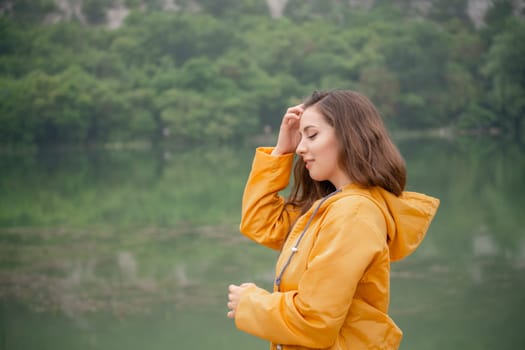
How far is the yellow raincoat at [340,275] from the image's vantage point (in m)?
0.92

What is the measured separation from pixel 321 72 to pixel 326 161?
22996 millimetres

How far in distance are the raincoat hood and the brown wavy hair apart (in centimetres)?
2

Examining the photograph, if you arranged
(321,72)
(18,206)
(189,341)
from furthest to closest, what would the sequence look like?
(321,72)
(18,206)
(189,341)

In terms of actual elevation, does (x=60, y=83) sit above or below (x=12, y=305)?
below

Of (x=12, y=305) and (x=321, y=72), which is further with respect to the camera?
(x=321, y=72)

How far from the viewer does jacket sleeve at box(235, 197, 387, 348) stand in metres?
0.92

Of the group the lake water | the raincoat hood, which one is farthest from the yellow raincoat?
the lake water

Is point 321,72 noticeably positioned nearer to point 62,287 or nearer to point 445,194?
point 445,194

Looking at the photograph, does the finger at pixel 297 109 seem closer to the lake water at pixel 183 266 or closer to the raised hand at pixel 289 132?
the raised hand at pixel 289 132

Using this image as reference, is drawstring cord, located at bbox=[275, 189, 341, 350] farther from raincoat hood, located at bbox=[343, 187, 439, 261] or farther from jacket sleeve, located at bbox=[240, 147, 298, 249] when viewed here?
jacket sleeve, located at bbox=[240, 147, 298, 249]

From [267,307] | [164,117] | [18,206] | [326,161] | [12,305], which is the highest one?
[326,161]

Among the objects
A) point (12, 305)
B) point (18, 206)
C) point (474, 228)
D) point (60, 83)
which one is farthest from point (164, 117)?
point (12, 305)

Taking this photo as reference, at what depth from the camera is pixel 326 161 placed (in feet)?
3.47

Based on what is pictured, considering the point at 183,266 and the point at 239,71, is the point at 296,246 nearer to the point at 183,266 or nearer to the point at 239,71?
the point at 183,266
